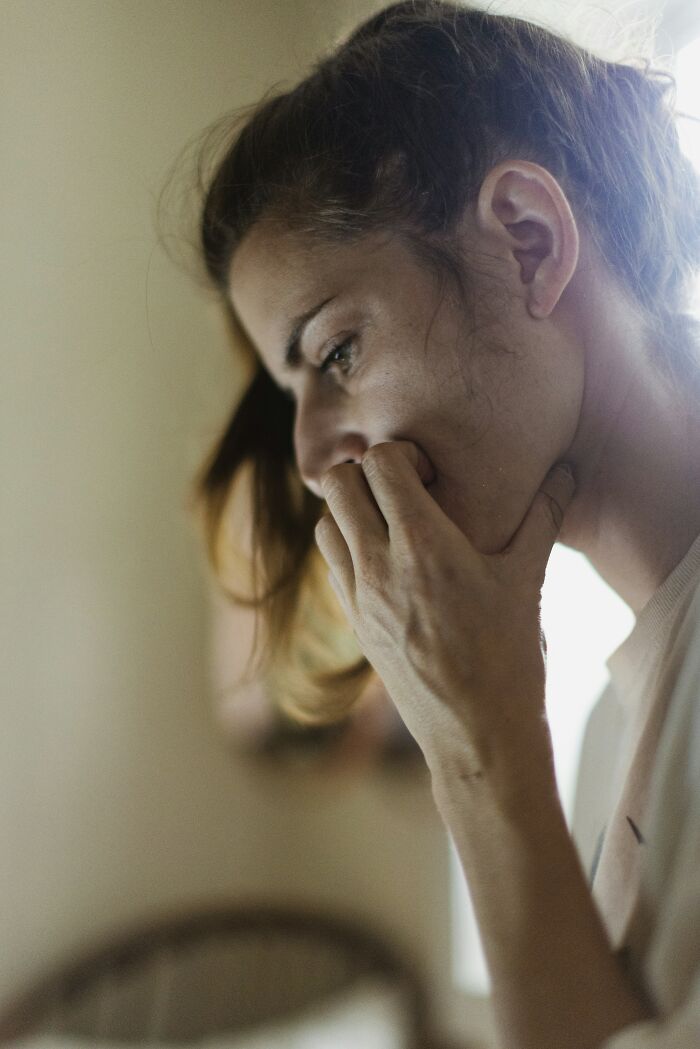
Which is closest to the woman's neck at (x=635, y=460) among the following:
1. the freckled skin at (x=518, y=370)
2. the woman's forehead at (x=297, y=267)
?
the freckled skin at (x=518, y=370)

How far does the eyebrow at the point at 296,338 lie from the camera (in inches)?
17.4

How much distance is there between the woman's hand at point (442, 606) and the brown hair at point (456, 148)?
0.37ft

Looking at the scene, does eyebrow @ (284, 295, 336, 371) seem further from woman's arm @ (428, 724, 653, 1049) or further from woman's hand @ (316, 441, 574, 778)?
woman's arm @ (428, 724, 653, 1049)

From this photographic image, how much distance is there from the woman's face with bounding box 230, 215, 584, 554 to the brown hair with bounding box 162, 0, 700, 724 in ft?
0.05

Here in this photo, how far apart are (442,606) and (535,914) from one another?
0.43 feet

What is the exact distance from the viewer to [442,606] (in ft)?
1.26

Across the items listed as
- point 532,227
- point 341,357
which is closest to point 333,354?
point 341,357

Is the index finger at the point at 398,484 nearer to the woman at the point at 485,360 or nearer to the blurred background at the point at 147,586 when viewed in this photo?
the woman at the point at 485,360

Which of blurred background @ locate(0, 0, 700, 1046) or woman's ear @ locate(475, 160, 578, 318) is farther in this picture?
blurred background @ locate(0, 0, 700, 1046)

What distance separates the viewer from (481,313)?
0.43 metres

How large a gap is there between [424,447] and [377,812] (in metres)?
0.46

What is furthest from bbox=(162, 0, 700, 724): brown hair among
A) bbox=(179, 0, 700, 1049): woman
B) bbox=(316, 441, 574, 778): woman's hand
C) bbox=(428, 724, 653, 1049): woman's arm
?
bbox=(428, 724, 653, 1049): woman's arm

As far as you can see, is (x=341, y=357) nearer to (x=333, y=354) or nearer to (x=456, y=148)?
(x=333, y=354)

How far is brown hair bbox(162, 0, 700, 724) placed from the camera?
17.1 inches
